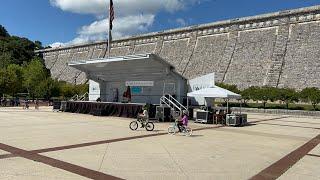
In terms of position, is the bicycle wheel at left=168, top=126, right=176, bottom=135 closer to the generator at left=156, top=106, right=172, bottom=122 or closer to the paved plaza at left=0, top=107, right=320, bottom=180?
the paved plaza at left=0, top=107, right=320, bottom=180

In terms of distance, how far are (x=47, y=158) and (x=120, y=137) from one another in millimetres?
6157

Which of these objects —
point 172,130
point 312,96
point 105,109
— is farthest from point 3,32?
point 172,130

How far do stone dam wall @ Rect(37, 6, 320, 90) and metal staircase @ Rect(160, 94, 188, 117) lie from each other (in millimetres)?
33778

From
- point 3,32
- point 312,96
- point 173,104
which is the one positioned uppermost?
point 3,32

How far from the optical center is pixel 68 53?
121375 millimetres

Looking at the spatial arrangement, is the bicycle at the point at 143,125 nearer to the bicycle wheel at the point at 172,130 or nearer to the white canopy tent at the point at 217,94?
the bicycle wheel at the point at 172,130

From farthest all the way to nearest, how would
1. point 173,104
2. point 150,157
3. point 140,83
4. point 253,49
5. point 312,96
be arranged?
point 253,49
point 312,96
point 140,83
point 173,104
point 150,157

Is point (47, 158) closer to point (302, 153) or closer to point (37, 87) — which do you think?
point (302, 153)

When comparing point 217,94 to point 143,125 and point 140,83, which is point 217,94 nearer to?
point 143,125

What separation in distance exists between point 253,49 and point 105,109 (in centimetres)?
4420

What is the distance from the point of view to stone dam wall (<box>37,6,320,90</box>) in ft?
209

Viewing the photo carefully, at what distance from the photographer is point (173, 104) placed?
31281mm

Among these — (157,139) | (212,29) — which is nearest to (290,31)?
(212,29)

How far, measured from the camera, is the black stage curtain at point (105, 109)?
32.8 m
